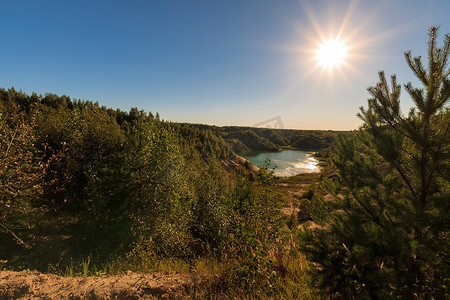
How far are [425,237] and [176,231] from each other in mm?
6672

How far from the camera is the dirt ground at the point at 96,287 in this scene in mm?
3043

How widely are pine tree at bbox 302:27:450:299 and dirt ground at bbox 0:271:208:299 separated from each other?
277 cm

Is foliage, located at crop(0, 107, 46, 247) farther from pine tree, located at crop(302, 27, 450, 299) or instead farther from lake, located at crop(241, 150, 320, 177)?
lake, located at crop(241, 150, 320, 177)

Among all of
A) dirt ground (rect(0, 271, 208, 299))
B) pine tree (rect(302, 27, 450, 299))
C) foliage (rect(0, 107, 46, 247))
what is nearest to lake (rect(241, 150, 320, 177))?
pine tree (rect(302, 27, 450, 299))

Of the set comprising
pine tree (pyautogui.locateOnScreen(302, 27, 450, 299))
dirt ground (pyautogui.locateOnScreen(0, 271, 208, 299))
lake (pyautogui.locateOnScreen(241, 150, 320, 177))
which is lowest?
lake (pyautogui.locateOnScreen(241, 150, 320, 177))

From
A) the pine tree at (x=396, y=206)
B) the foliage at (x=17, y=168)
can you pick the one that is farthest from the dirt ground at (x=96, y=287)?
the pine tree at (x=396, y=206)

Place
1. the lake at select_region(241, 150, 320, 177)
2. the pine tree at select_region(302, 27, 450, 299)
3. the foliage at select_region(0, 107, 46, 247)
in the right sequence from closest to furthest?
the pine tree at select_region(302, 27, 450, 299) < the foliage at select_region(0, 107, 46, 247) < the lake at select_region(241, 150, 320, 177)

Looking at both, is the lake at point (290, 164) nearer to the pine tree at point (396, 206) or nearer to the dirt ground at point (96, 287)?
the pine tree at point (396, 206)

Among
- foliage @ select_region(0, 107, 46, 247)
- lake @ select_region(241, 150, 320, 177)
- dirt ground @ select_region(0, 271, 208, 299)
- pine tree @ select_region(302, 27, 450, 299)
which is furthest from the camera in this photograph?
lake @ select_region(241, 150, 320, 177)

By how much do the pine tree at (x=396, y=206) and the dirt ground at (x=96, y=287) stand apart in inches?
109

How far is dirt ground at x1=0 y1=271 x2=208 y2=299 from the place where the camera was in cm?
304

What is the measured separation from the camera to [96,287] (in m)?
3.19

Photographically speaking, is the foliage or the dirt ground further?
the foliage

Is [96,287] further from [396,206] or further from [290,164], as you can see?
→ [290,164]
